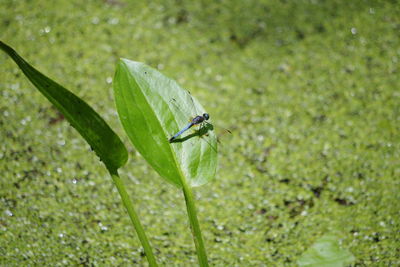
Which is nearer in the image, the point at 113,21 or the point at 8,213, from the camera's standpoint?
the point at 8,213

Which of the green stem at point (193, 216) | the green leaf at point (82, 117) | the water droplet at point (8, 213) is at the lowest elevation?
the green stem at point (193, 216)

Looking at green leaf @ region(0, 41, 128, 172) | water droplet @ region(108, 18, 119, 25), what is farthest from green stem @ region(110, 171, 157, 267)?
water droplet @ region(108, 18, 119, 25)

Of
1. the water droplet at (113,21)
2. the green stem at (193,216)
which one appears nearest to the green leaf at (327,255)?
the green stem at (193,216)

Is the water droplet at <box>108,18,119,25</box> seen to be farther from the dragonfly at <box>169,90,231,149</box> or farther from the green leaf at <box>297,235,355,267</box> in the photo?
the green leaf at <box>297,235,355,267</box>

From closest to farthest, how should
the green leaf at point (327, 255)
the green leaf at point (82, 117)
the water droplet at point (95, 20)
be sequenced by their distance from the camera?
the green leaf at point (82, 117) → the green leaf at point (327, 255) → the water droplet at point (95, 20)

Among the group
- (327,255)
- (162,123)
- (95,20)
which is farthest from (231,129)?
(95,20)

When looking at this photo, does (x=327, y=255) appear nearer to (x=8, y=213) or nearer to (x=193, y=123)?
(x=193, y=123)

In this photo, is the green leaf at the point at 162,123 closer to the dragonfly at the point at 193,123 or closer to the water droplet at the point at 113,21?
the dragonfly at the point at 193,123
